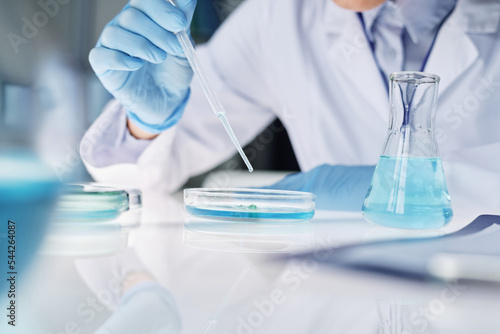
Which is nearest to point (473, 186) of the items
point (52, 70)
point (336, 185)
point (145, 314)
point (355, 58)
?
point (336, 185)

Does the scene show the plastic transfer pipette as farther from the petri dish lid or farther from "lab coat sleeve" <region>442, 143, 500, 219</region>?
"lab coat sleeve" <region>442, 143, 500, 219</region>

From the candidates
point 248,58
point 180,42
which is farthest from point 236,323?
point 248,58

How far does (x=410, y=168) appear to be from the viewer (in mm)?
697

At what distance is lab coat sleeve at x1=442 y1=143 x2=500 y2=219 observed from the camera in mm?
898

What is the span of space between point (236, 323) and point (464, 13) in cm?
122

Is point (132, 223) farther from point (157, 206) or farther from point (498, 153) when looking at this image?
point (498, 153)

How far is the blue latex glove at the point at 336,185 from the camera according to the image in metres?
0.95

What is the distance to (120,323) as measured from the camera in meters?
0.34

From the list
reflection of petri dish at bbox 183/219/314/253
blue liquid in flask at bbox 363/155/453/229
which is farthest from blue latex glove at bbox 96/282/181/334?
blue liquid in flask at bbox 363/155/453/229

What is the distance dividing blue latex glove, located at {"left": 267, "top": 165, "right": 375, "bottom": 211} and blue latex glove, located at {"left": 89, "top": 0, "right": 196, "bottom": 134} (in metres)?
0.36

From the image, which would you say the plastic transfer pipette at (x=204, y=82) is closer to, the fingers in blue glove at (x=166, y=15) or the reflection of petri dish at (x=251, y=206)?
the fingers in blue glove at (x=166, y=15)

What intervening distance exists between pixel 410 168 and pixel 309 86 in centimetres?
87

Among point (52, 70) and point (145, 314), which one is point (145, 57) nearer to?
point (145, 314)

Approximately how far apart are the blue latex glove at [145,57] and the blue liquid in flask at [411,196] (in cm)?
46
